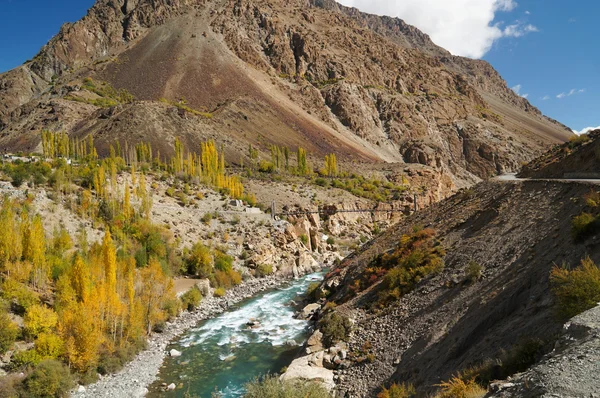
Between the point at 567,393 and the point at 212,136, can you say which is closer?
the point at 567,393

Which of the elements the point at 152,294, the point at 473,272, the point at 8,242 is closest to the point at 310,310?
the point at 152,294

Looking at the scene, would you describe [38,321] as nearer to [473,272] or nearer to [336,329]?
[336,329]

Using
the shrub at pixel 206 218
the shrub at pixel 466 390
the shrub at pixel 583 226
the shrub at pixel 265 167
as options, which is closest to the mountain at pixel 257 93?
the shrub at pixel 265 167

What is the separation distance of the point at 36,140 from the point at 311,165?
57.1 metres

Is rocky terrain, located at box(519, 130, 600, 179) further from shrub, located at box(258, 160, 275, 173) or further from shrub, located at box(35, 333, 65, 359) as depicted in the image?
shrub, located at box(258, 160, 275, 173)

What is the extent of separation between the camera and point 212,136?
8419 cm

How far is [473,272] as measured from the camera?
15.0m

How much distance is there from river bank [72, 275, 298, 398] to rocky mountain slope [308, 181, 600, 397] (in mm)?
8866

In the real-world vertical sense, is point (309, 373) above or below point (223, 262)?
below

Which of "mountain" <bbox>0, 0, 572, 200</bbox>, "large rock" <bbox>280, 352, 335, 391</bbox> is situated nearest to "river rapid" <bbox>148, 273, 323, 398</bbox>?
"large rock" <bbox>280, 352, 335, 391</bbox>

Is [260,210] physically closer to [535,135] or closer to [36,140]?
[36,140]

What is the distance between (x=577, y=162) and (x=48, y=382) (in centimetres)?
2440

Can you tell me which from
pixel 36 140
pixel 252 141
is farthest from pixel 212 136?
pixel 36 140

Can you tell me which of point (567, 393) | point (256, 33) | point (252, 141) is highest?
point (256, 33)
